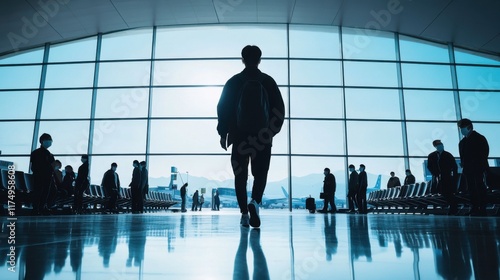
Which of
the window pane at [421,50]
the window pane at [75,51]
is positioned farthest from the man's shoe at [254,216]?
the window pane at [75,51]

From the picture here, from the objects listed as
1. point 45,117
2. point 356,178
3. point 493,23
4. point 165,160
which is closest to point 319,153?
point 356,178

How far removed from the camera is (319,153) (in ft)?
38.8

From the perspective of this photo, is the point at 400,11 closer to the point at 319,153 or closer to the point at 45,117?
the point at 319,153

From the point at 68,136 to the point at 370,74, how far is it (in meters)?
11.1

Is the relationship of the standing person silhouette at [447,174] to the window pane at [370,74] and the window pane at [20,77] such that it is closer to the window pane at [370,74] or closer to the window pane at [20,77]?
the window pane at [370,74]

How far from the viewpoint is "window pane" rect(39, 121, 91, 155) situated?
1220 cm

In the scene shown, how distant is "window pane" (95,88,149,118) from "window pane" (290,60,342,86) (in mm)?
5356

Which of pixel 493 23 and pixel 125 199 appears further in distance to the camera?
pixel 493 23

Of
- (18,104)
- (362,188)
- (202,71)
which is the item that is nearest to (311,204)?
(362,188)

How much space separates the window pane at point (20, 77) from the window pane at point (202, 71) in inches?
184

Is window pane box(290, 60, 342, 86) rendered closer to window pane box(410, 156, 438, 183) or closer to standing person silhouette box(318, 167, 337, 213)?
window pane box(410, 156, 438, 183)

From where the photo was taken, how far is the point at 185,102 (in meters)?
12.4

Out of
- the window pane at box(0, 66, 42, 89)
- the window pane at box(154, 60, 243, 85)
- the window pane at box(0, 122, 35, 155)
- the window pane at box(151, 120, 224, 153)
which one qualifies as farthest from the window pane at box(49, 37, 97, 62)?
the window pane at box(151, 120, 224, 153)

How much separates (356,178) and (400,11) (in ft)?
21.8
